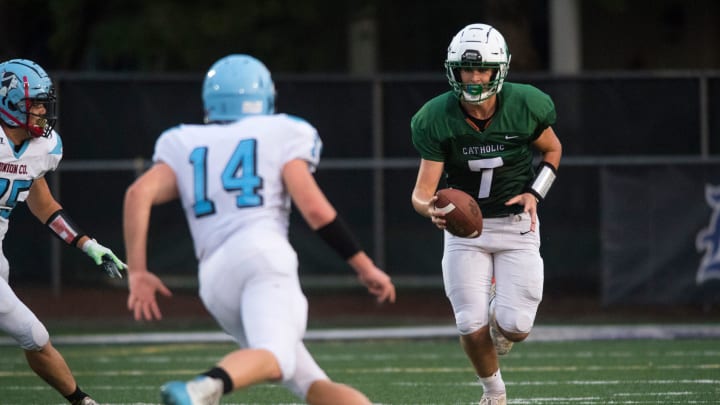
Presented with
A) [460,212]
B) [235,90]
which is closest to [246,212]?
[235,90]

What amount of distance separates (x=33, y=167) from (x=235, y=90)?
229 cm


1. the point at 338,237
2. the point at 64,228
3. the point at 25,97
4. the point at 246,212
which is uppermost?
the point at 25,97

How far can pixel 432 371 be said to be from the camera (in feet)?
31.3

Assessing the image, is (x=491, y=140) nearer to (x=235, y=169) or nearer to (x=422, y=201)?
(x=422, y=201)

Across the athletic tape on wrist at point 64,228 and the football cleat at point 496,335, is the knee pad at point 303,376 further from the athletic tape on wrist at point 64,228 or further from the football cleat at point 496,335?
the athletic tape on wrist at point 64,228

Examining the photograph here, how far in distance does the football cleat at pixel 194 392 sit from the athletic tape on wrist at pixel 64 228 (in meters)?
2.50

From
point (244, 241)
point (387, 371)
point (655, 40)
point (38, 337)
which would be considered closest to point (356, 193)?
point (387, 371)

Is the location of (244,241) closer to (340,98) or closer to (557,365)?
(557,365)

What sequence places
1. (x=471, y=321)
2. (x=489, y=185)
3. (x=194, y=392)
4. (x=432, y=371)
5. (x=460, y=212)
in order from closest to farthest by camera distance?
(x=194, y=392) → (x=460, y=212) → (x=471, y=321) → (x=489, y=185) → (x=432, y=371)

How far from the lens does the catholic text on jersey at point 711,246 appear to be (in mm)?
12938

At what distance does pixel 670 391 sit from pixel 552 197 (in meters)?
6.05

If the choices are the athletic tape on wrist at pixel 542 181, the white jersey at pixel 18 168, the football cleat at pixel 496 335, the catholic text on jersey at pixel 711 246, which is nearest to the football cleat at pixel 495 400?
the football cleat at pixel 496 335

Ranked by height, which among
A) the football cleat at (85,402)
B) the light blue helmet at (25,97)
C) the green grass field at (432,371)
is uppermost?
the light blue helmet at (25,97)

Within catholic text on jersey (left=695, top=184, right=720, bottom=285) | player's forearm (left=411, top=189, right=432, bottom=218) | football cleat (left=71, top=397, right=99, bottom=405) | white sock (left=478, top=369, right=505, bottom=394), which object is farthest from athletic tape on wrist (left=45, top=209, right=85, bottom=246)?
catholic text on jersey (left=695, top=184, right=720, bottom=285)
